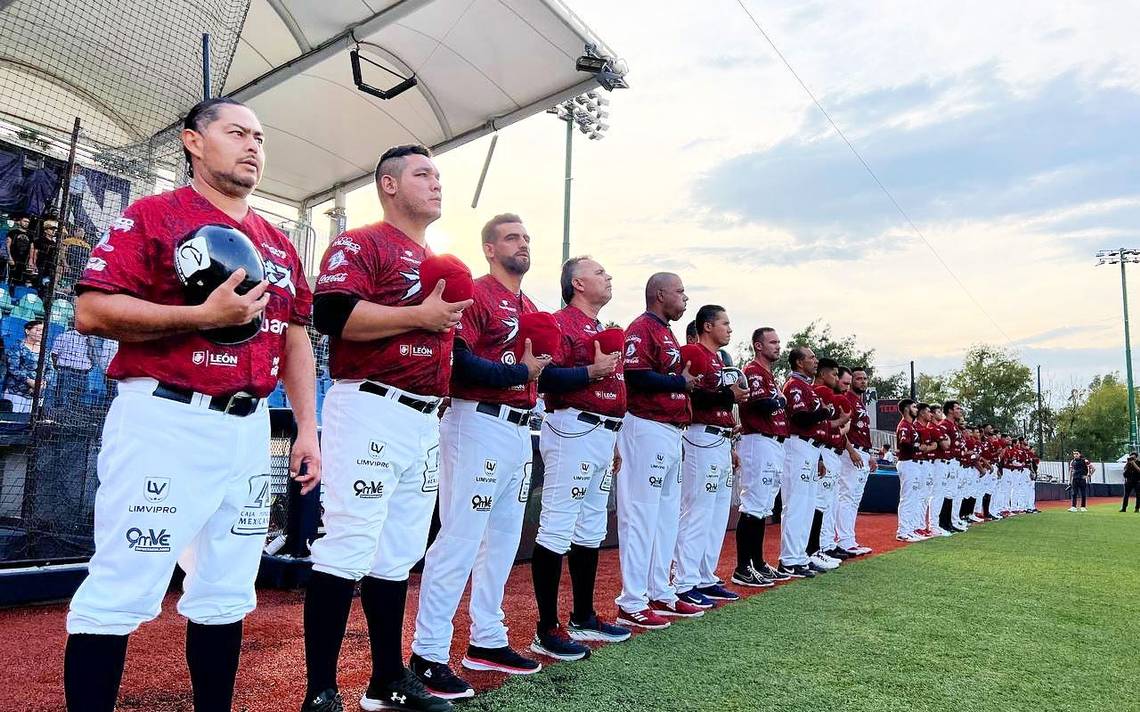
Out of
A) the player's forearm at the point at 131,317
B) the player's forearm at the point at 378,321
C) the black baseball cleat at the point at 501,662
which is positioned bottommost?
the black baseball cleat at the point at 501,662

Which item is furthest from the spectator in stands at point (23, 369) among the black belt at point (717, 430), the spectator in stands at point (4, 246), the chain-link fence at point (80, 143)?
the black belt at point (717, 430)

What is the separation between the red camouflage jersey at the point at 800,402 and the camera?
23.9ft

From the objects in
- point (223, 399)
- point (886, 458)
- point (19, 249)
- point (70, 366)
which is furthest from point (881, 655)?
point (886, 458)

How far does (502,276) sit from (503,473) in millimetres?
1050

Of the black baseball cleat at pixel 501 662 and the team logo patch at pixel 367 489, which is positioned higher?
the team logo patch at pixel 367 489

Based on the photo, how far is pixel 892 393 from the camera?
63312mm

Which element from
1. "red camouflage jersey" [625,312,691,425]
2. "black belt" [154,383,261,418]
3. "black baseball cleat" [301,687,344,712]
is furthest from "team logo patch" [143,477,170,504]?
"red camouflage jersey" [625,312,691,425]

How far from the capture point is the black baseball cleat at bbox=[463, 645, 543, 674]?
364 centimetres

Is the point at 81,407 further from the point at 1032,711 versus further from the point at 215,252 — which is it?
the point at 1032,711

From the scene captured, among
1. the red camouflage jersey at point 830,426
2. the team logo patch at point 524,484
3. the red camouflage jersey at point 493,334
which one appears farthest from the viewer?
the red camouflage jersey at point 830,426

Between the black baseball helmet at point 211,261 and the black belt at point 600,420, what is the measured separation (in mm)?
2508

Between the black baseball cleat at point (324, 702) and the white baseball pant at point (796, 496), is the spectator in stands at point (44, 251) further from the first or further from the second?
the white baseball pant at point (796, 496)

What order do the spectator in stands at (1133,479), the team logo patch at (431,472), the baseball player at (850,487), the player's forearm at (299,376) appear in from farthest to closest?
1. the spectator in stands at (1133,479)
2. the baseball player at (850,487)
3. the team logo patch at (431,472)
4. the player's forearm at (299,376)

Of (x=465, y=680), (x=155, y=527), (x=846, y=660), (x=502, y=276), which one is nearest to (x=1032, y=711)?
(x=846, y=660)
